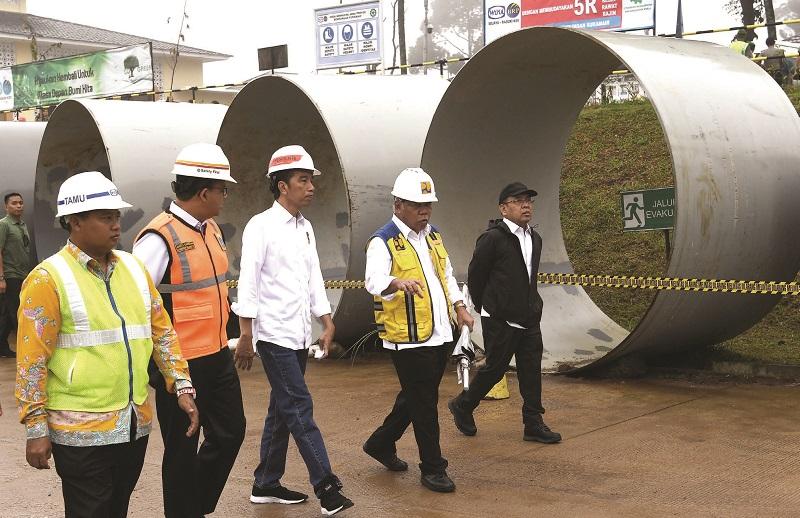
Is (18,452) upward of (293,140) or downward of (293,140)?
downward

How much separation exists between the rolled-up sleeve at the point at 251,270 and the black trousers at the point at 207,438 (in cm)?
45

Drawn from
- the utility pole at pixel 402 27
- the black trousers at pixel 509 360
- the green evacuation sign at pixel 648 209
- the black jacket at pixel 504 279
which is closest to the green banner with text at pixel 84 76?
the utility pole at pixel 402 27

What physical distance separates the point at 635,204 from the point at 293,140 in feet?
15.3

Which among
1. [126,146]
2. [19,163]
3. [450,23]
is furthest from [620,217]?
[450,23]

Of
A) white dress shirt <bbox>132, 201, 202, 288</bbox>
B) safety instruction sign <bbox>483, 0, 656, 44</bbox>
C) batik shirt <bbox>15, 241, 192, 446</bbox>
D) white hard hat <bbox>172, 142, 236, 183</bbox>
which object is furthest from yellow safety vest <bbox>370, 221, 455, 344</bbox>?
safety instruction sign <bbox>483, 0, 656, 44</bbox>

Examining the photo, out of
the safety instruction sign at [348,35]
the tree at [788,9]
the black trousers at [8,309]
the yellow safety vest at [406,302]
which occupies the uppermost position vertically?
the tree at [788,9]

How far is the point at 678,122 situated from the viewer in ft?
26.5

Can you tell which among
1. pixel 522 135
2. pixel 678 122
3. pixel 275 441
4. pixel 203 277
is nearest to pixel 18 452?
pixel 275 441

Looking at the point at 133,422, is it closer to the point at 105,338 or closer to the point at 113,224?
the point at 105,338

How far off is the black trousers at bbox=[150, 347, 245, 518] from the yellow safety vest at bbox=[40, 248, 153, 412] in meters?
0.83

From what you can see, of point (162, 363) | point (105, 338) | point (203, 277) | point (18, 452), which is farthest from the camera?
point (18, 452)

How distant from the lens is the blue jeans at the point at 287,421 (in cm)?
565

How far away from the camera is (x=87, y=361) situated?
4082mm

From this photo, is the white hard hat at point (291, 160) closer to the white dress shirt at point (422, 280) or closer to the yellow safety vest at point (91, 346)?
the white dress shirt at point (422, 280)
